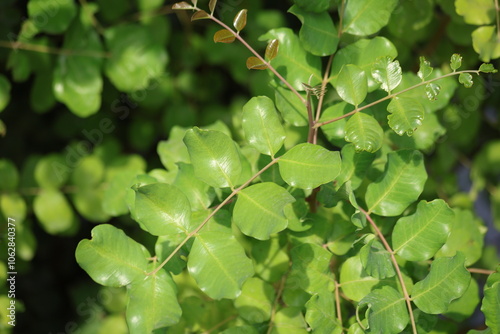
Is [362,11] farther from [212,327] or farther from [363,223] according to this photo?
[212,327]

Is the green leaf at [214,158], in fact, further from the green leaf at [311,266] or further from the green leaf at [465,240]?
the green leaf at [465,240]

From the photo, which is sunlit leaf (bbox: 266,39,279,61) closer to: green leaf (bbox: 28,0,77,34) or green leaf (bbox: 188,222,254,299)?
green leaf (bbox: 188,222,254,299)

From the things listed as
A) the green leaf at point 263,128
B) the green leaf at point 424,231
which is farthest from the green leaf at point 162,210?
the green leaf at point 424,231

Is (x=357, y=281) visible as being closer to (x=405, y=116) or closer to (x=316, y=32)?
(x=405, y=116)

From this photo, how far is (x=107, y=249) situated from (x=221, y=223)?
7.9 inches

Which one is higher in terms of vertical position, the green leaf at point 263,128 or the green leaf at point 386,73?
the green leaf at point 386,73

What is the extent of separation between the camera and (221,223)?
91cm

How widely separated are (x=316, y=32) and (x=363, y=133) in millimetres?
260

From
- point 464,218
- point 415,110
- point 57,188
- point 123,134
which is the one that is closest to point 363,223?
point 415,110

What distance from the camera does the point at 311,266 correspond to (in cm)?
92

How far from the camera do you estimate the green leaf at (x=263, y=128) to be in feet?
2.88

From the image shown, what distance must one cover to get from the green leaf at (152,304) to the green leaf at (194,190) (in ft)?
0.54

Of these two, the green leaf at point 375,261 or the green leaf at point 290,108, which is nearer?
the green leaf at point 375,261

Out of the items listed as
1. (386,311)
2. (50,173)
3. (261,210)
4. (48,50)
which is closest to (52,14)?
(48,50)
